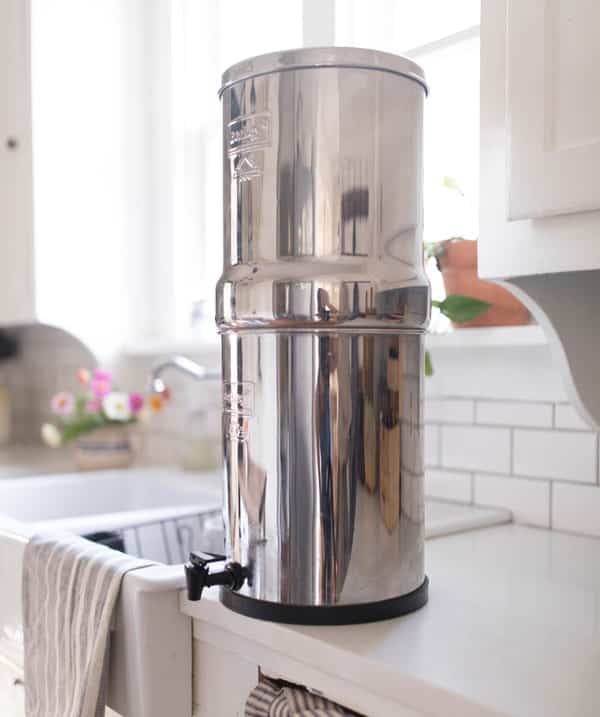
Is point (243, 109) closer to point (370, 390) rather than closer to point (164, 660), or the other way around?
point (370, 390)

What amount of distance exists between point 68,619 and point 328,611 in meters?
0.40

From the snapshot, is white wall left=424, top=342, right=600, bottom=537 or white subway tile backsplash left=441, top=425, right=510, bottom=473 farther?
white subway tile backsplash left=441, top=425, right=510, bottom=473

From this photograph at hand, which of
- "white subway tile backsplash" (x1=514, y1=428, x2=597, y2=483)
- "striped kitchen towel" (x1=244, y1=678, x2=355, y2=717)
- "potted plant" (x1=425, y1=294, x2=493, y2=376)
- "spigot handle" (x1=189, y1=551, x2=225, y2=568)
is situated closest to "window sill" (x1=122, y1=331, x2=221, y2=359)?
"potted plant" (x1=425, y1=294, x2=493, y2=376)

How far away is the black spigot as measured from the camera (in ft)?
2.65

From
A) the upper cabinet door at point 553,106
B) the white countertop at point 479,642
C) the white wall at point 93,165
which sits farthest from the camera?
the white wall at point 93,165

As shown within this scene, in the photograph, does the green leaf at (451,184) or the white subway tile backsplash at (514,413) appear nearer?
the white subway tile backsplash at (514,413)

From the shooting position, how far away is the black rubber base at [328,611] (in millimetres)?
763

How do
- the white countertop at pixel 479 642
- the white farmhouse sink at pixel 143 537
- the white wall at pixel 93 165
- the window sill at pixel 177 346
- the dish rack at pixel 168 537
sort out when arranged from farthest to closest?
the white wall at pixel 93 165 < the window sill at pixel 177 346 < the dish rack at pixel 168 537 < the white farmhouse sink at pixel 143 537 < the white countertop at pixel 479 642

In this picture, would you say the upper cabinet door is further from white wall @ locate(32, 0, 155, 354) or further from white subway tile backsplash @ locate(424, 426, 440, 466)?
white wall @ locate(32, 0, 155, 354)

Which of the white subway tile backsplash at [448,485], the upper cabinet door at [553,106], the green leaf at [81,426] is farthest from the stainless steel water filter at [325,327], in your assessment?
the green leaf at [81,426]

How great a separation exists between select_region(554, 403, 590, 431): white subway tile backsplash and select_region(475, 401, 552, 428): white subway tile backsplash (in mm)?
15

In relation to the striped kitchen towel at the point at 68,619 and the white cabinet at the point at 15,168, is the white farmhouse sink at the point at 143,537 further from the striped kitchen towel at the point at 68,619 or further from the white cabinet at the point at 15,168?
the white cabinet at the point at 15,168

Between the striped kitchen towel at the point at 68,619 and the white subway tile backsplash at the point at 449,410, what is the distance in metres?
0.67

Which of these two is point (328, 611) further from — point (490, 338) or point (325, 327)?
point (490, 338)
